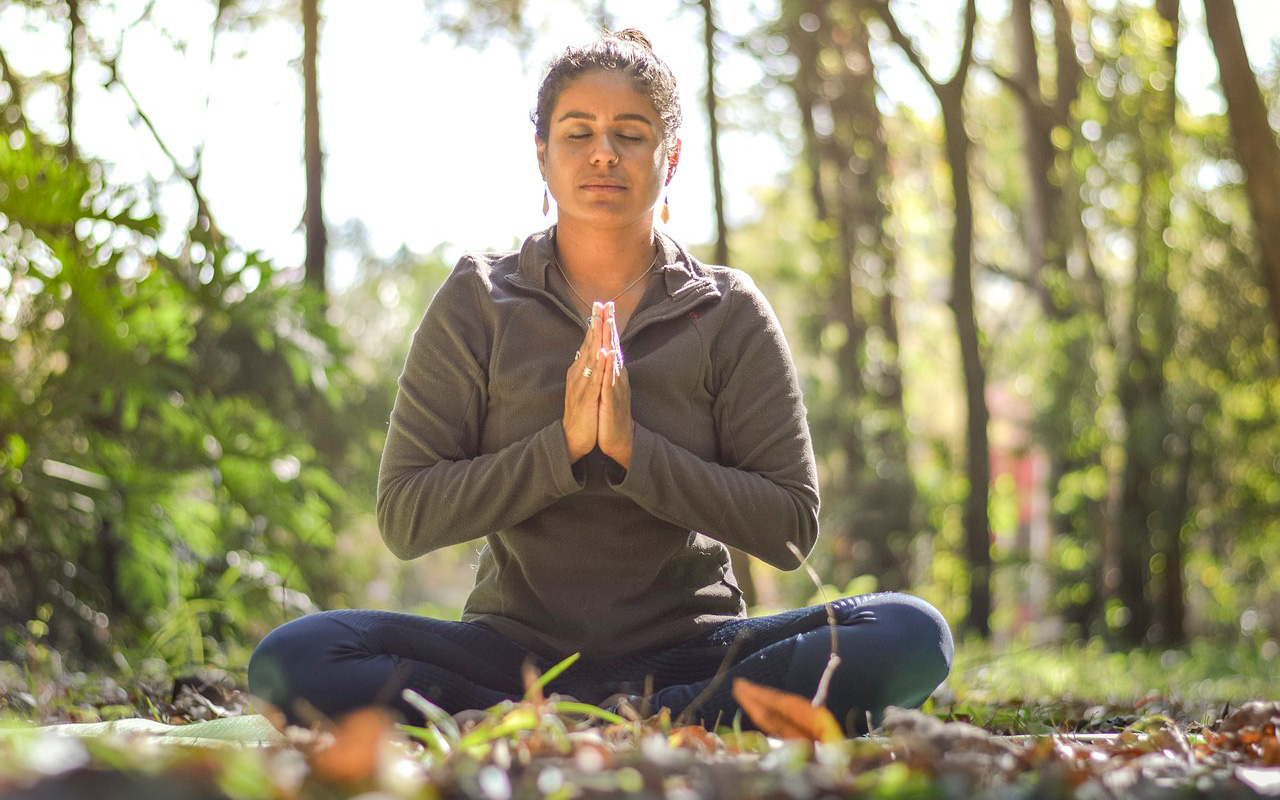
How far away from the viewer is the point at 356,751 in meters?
1.35

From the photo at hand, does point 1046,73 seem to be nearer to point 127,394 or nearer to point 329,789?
point 127,394

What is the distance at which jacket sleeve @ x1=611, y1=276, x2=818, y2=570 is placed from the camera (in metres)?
2.74

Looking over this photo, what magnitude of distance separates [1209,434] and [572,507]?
8.17 meters

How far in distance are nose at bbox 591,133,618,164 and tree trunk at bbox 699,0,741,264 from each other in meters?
4.75

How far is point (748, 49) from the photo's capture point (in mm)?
11188

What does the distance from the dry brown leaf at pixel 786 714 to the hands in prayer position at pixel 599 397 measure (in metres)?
0.72

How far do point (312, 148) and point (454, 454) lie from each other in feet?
16.8

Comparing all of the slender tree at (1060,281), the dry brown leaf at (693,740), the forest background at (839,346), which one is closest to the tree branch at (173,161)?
the forest background at (839,346)

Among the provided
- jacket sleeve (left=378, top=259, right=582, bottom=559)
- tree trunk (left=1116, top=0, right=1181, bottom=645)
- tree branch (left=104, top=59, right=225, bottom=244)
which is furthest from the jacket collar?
tree trunk (left=1116, top=0, right=1181, bottom=645)

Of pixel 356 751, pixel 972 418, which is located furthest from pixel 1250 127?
pixel 356 751

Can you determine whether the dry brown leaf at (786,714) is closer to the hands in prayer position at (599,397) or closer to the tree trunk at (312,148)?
the hands in prayer position at (599,397)

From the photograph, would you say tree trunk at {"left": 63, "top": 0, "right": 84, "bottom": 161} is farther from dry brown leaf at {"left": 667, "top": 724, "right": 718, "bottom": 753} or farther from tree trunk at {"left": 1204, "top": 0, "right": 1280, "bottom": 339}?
tree trunk at {"left": 1204, "top": 0, "right": 1280, "bottom": 339}

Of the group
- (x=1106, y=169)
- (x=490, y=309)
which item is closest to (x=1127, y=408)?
(x=1106, y=169)

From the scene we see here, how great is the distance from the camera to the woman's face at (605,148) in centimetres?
302
